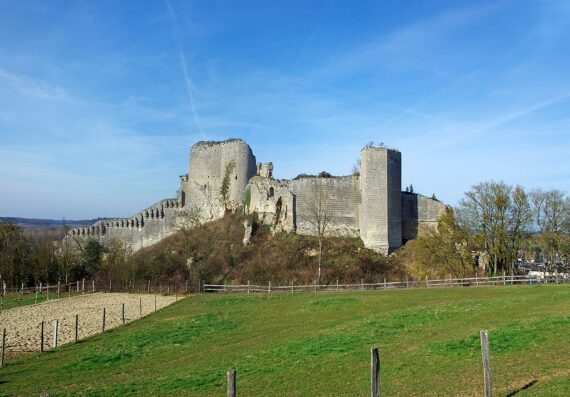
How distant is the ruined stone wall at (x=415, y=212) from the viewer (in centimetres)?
4806

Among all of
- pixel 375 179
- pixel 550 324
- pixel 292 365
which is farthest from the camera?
pixel 375 179

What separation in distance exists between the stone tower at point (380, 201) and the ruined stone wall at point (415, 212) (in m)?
1.28

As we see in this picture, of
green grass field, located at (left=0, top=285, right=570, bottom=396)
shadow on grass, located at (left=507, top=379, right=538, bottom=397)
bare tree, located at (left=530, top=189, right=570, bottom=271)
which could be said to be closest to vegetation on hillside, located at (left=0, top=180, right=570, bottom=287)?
bare tree, located at (left=530, top=189, right=570, bottom=271)

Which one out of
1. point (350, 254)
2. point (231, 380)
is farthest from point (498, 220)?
point (231, 380)

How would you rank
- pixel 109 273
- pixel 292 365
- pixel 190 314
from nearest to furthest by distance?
pixel 292 365 → pixel 190 314 → pixel 109 273

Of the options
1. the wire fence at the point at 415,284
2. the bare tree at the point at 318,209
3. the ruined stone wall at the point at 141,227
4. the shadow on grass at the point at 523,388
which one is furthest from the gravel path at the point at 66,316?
the shadow on grass at the point at 523,388

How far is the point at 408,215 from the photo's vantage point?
4834cm

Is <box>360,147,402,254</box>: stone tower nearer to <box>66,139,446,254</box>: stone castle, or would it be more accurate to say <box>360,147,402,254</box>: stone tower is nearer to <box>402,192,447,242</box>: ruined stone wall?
<box>66,139,446,254</box>: stone castle

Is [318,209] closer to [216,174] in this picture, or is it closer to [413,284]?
[413,284]

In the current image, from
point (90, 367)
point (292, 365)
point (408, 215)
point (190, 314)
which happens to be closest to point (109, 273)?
point (190, 314)

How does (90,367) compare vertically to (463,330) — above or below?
below

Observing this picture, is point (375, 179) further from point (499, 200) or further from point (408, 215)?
point (499, 200)

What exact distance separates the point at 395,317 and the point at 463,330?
4.46 metres

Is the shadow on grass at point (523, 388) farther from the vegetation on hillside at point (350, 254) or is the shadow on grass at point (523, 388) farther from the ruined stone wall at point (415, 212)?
the ruined stone wall at point (415, 212)
